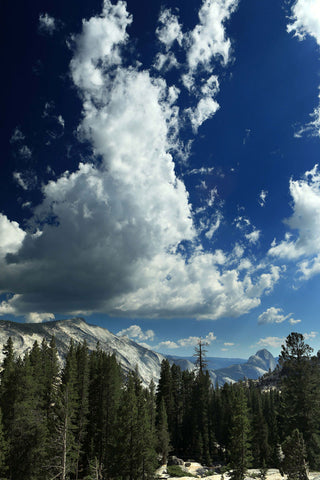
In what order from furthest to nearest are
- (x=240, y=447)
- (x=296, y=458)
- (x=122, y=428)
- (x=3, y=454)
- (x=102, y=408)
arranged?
(x=102, y=408)
(x=240, y=447)
(x=122, y=428)
(x=3, y=454)
(x=296, y=458)

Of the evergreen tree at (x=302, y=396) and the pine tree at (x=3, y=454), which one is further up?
the evergreen tree at (x=302, y=396)

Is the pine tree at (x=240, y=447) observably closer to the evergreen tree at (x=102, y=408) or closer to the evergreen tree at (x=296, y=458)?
the evergreen tree at (x=296, y=458)

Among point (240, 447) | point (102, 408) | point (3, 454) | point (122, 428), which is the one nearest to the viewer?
point (3, 454)

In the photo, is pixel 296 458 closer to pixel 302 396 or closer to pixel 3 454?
pixel 302 396

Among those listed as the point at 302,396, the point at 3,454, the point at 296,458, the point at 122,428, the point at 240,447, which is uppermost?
the point at 302,396

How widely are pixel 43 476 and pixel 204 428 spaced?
36.0 metres

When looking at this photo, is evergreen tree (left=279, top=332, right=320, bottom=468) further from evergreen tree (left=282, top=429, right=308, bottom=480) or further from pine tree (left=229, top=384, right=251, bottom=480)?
pine tree (left=229, top=384, right=251, bottom=480)

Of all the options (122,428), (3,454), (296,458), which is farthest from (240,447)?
(3,454)

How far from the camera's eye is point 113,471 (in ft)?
117

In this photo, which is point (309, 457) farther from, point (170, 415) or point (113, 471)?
point (170, 415)

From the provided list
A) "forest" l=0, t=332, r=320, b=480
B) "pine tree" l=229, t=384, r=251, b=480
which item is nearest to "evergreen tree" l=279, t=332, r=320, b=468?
"forest" l=0, t=332, r=320, b=480

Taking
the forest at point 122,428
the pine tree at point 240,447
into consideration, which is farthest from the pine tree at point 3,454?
the pine tree at point 240,447

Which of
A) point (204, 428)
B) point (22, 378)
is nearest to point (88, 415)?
point (22, 378)

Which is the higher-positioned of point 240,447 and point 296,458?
point 296,458
